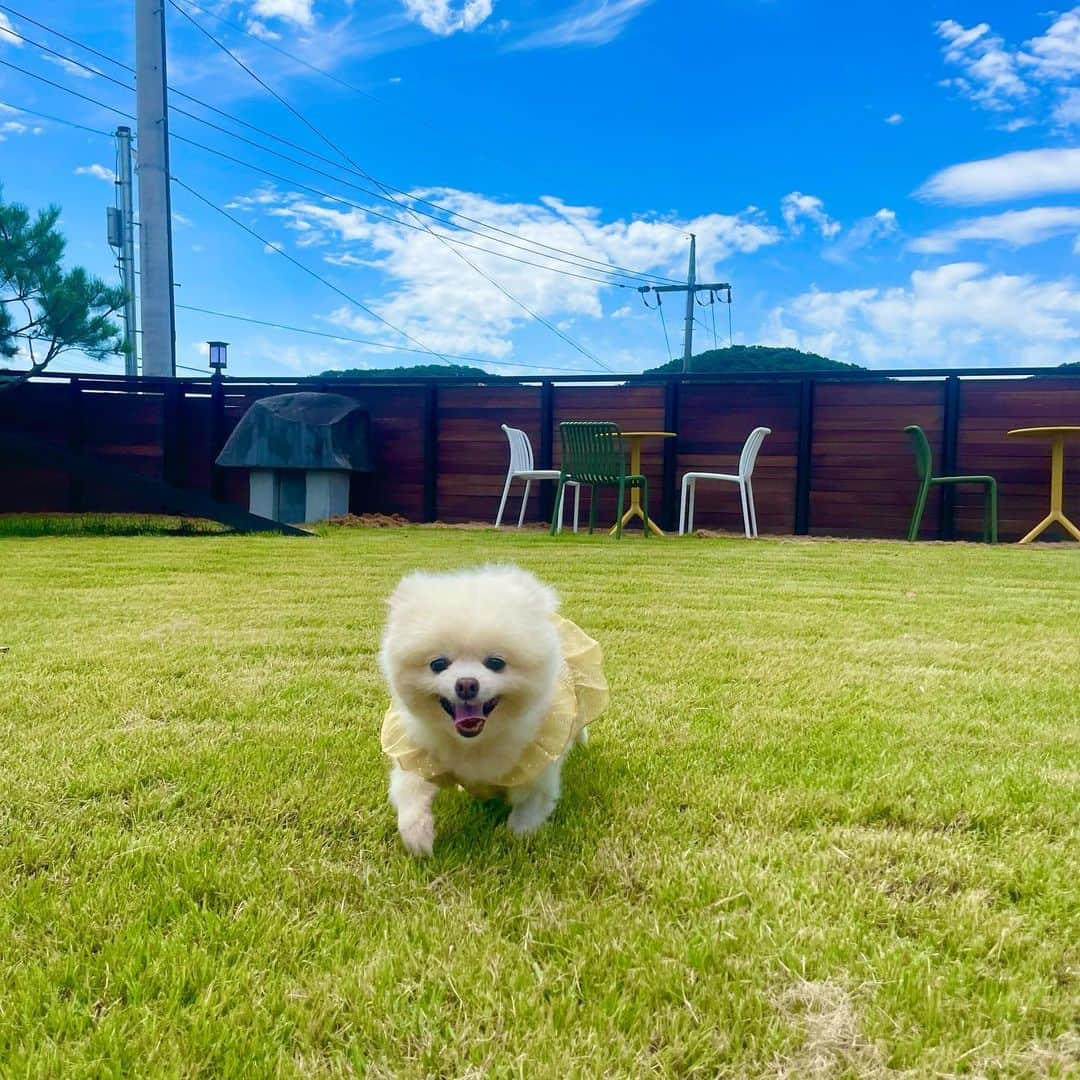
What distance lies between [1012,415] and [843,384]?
5.29 ft

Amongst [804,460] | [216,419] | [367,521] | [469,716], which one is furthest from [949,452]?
[216,419]

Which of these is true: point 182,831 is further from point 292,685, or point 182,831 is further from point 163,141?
point 163,141

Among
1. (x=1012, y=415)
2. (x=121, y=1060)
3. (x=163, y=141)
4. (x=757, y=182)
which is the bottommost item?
(x=121, y=1060)

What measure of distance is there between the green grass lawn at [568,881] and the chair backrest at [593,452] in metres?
4.61

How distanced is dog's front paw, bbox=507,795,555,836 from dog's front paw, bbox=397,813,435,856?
0.48 feet

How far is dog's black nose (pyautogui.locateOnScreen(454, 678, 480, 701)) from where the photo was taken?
1246 mm

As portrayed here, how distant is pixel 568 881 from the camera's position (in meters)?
1.16

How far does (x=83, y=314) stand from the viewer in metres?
8.30

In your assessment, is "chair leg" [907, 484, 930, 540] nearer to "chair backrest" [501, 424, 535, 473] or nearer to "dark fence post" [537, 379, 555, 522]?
"dark fence post" [537, 379, 555, 522]

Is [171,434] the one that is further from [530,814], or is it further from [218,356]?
[530,814]

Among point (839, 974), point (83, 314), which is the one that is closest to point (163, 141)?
point (83, 314)

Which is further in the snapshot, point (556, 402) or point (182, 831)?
point (556, 402)

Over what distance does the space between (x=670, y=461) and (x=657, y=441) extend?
0.26 metres

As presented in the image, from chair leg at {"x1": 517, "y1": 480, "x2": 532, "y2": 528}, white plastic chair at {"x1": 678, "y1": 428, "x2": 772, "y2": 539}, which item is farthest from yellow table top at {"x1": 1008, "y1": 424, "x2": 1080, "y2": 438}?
chair leg at {"x1": 517, "y1": 480, "x2": 532, "y2": 528}
